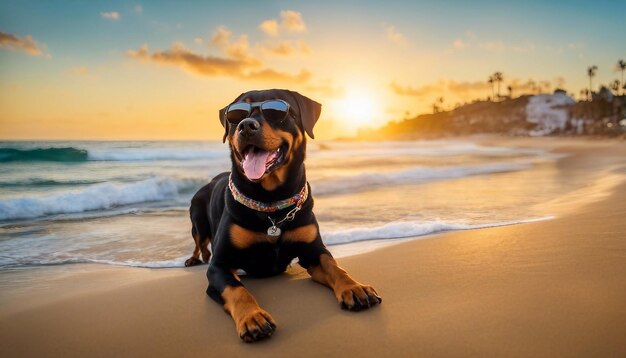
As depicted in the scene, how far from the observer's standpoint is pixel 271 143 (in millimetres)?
3023

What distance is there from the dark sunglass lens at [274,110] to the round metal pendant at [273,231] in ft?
2.56

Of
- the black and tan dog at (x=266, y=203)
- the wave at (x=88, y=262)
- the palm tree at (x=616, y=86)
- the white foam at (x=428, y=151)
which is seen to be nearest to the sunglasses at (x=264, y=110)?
the black and tan dog at (x=266, y=203)

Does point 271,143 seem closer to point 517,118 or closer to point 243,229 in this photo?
point 243,229

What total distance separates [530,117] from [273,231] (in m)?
117

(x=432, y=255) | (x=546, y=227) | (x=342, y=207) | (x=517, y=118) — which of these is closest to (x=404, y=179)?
(x=342, y=207)

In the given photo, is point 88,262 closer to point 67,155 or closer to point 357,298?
point 357,298

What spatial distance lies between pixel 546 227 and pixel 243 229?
329cm

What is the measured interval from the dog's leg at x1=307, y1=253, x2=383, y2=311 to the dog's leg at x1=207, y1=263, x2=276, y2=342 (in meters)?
0.49

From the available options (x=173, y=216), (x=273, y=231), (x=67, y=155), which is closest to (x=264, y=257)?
(x=273, y=231)

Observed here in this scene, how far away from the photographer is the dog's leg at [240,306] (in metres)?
2.20

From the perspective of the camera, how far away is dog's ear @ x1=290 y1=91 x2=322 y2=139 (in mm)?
3443

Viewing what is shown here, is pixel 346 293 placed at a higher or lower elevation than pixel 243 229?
lower

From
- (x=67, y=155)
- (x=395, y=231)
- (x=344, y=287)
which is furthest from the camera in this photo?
(x=67, y=155)

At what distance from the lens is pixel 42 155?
82.3 feet
